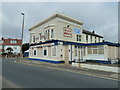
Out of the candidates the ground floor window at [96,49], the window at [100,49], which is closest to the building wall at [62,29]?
the ground floor window at [96,49]

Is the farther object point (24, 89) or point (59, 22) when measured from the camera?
point (59, 22)

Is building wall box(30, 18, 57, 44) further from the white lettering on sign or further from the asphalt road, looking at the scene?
the asphalt road

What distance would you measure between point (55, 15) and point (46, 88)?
53.1 feet

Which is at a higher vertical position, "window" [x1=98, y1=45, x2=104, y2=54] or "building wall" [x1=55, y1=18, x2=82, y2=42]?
"building wall" [x1=55, y1=18, x2=82, y2=42]

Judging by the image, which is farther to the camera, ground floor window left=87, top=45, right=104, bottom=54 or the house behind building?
the house behind building

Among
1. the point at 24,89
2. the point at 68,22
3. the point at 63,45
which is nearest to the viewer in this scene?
the point at 24,89

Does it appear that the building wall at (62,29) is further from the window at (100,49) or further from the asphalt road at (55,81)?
the asphalt road at (55,81)

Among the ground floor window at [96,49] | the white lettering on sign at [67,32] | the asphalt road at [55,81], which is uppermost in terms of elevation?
the white lettering on sign at [67,32]

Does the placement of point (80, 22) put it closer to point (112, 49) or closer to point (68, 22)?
point (68, 22)

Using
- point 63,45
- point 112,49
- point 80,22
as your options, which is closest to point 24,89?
point 63,45

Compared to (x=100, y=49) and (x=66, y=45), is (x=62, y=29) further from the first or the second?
(x=100, y=49)

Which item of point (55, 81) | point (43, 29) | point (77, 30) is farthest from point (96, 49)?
point (55, 81)

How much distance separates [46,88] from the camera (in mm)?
5574

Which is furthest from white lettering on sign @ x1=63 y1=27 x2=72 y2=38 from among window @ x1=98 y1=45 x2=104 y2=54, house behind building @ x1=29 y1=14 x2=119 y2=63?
window @ x1=98 y1=45 x2=104 y2=54
